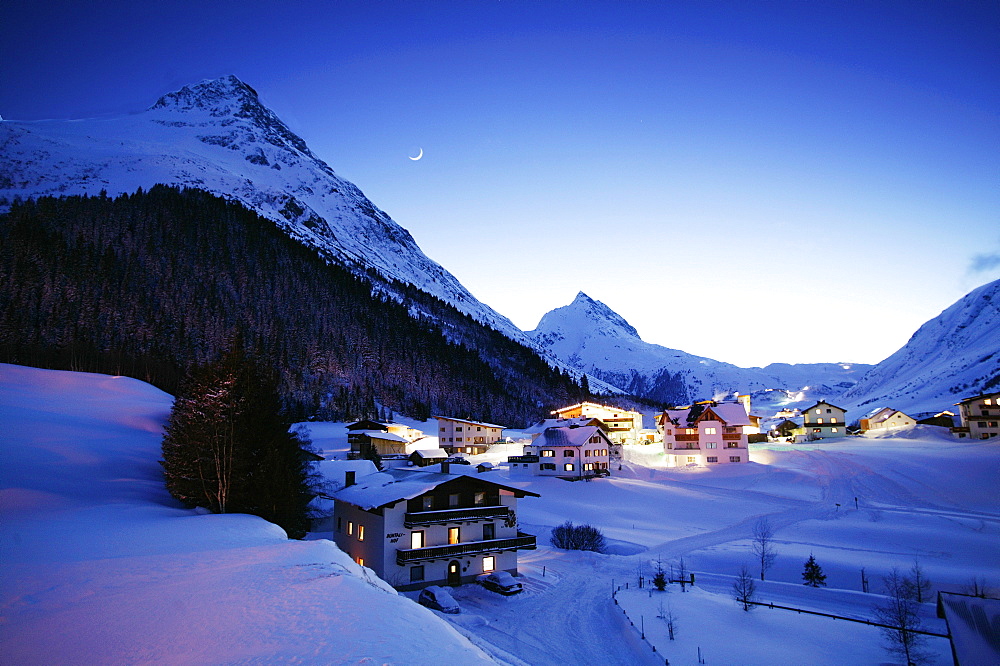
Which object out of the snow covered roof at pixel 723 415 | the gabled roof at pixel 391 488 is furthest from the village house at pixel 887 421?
the gabled roof at pixel 391 488

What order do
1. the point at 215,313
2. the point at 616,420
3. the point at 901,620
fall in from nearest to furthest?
the point at 901,620, the point at 616,420, the point at 215,313

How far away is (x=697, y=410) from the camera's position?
274 ft

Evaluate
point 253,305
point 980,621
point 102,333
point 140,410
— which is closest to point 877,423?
point 980,621

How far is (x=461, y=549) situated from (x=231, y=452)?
562 inches

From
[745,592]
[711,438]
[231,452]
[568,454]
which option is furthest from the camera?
[711,438]

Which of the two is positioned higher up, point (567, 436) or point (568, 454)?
point (567, 436)

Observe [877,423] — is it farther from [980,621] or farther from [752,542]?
[980,621]

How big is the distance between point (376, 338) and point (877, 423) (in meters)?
125

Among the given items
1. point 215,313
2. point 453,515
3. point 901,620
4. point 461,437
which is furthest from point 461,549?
point 215,313

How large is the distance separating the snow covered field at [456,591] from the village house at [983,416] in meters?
16.5

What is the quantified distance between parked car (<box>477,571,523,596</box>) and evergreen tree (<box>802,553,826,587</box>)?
16257mm

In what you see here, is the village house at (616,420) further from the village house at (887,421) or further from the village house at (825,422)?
the village house at (887,421)

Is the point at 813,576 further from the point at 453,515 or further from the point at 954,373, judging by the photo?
the point at 954,373

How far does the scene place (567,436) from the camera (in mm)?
68188
